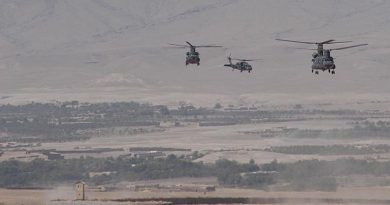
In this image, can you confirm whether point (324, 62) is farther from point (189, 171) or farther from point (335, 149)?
point (335, 149)

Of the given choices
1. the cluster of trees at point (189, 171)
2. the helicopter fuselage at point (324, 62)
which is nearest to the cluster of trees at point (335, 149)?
the cluster of trees at point (189, 171)

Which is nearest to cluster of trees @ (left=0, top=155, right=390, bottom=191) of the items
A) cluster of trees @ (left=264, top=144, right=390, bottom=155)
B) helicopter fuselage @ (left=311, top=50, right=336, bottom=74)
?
cluster of trees @ (left=264, top=144, right=390, bottom=155)

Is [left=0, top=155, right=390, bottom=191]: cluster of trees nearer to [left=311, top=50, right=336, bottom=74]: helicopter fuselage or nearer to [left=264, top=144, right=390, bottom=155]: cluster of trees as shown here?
[left=264, top=144, right=390, bottom=155]: cluster of trees

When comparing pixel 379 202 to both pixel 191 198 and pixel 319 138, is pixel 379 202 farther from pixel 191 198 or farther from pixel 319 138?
pixel 319 138

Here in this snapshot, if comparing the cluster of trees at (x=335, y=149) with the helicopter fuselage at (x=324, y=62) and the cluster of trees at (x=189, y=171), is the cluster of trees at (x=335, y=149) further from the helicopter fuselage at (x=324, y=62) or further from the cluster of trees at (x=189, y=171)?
the helicopter fuselage at (x=324, y=62)

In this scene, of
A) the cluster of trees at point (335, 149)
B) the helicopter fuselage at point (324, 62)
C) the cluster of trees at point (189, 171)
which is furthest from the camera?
the cluster of trees at point (335, 149)

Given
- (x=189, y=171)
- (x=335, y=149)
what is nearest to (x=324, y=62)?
(x=189, y=171)
